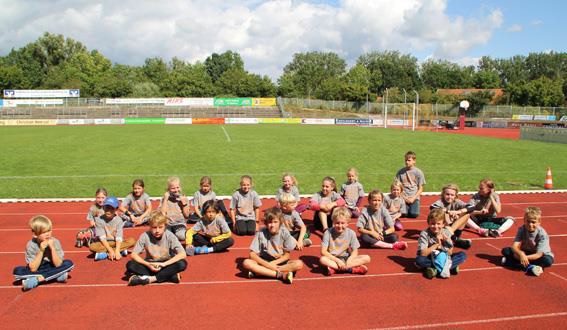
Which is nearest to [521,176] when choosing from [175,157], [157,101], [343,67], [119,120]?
[175,157]

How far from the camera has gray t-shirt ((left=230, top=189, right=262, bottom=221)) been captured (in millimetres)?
8680

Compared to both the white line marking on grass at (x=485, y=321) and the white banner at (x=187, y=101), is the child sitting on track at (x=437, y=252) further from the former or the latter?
the white banner at (x=187, y=101)

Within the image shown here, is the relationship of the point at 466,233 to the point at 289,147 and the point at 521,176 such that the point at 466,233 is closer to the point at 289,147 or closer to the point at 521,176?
the point at 521,176

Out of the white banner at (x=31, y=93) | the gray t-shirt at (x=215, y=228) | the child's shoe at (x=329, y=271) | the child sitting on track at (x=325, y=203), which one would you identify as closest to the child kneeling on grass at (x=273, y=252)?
the child's shoe at (x=329, y=271)

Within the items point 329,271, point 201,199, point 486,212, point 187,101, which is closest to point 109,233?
point 201,199

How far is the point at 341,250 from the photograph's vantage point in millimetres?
6633

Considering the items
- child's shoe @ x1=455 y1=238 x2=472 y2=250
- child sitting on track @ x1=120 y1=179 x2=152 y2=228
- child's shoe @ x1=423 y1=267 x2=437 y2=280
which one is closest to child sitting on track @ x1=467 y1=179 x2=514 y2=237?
child's shoe @ x1=455 y1=238 x2=472 y2=250

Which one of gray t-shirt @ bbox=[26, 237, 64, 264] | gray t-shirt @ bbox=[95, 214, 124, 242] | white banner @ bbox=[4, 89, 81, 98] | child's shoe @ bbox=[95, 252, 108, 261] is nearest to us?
gray t-shirt @ bbox=[26, 237, 64, 264]

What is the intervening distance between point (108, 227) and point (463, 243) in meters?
6.33

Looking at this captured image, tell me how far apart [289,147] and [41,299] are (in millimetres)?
21259

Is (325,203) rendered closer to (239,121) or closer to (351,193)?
(351,193)

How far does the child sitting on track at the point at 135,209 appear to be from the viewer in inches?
351

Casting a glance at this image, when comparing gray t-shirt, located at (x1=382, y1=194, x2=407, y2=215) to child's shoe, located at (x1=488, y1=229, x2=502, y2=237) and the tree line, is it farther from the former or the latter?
the tree line

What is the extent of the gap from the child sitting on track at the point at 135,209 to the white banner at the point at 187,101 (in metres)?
66.3
